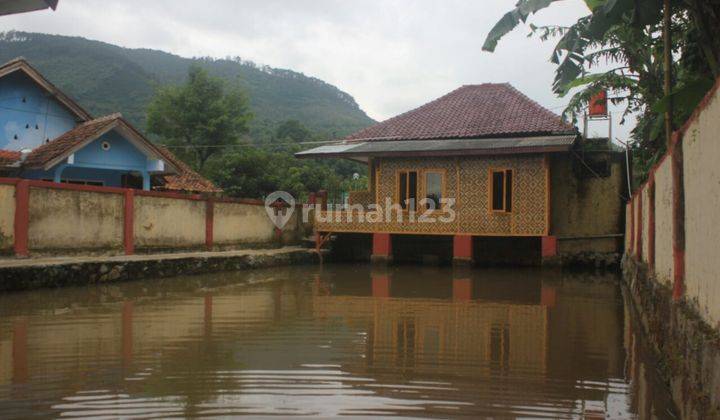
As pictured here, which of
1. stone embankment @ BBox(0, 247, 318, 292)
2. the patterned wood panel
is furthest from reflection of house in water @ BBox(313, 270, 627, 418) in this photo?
the patterned wood panel

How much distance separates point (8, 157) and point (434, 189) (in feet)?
37.3

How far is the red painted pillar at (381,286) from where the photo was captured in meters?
10.0

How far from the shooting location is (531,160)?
15344mm

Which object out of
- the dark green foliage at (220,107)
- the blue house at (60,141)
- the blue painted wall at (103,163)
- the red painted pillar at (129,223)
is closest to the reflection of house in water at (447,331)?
the red painted pillar at (129,223)

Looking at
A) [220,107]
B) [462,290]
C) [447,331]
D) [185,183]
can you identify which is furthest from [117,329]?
[220,107]

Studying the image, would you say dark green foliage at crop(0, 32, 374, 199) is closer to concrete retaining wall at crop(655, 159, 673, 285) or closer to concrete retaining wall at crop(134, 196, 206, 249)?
concrete retaining wall at crop(134, 196, 206, 249)

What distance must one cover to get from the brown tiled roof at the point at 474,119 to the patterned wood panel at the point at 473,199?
38.2 inches

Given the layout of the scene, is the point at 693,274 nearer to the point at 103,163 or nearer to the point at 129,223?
the point at 129,223

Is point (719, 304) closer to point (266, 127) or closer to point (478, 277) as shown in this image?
point (478, 277)

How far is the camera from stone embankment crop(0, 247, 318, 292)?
31.4 feet

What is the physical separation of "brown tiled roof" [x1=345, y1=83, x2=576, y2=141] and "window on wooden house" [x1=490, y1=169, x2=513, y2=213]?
1136 millimetres

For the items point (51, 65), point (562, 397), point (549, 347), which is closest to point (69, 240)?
point (549, 347)

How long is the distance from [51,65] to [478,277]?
38.9 meters

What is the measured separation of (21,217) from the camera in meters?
10.4
